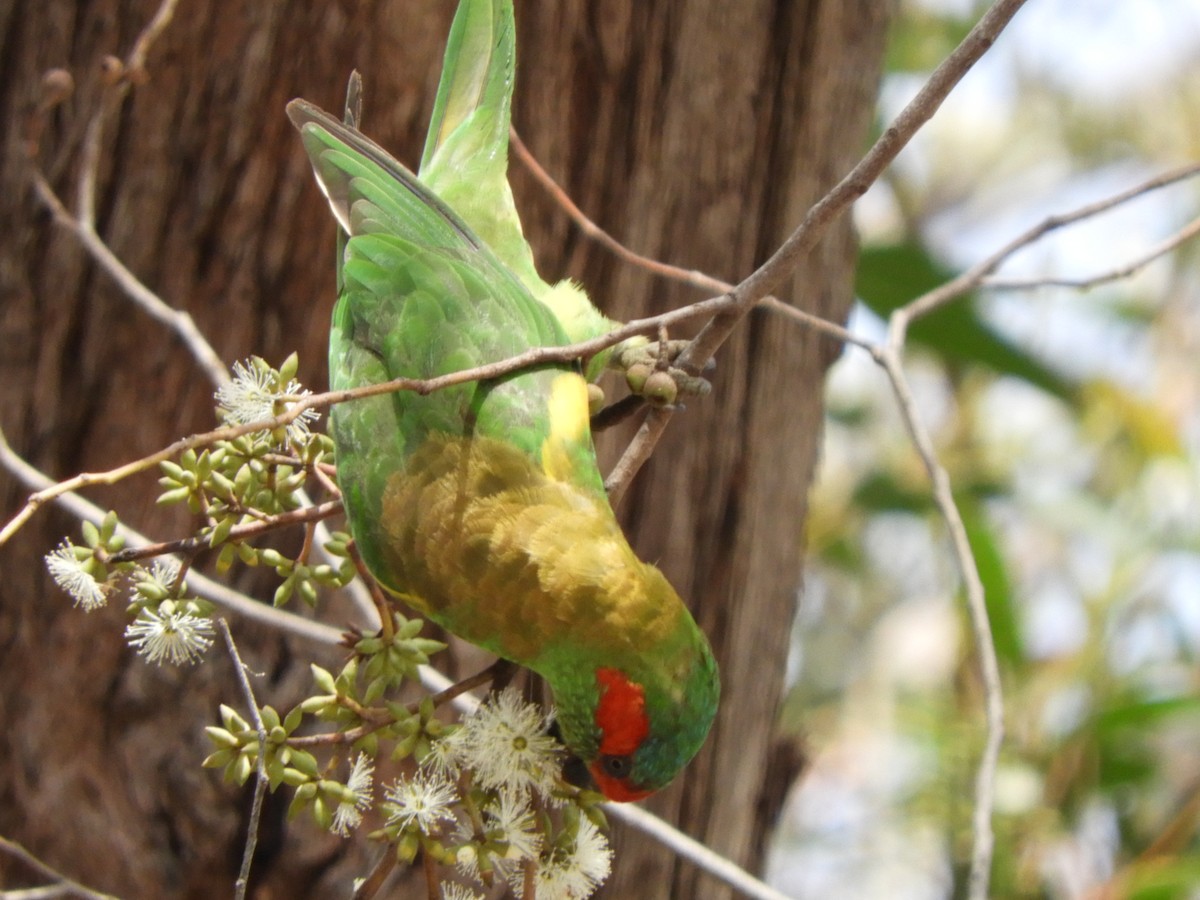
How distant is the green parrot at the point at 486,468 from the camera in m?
1.32

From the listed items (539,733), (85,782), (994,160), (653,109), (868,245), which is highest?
(994,160)

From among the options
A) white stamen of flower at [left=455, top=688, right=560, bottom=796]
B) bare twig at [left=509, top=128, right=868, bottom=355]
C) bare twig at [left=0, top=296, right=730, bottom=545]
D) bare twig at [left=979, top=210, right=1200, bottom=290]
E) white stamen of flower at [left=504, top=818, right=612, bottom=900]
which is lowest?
white stamen of flower at [left=504, top=818, right=612, bottom=900]

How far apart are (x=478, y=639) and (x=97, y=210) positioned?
1.01 m

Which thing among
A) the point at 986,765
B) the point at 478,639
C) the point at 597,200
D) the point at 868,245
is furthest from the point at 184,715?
the point at 868,245

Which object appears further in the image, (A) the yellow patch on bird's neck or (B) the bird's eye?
(A) the yellow patch on bird's neck

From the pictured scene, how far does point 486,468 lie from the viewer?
4.78 ft

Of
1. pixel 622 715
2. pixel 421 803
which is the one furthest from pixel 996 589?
pixel 421 803

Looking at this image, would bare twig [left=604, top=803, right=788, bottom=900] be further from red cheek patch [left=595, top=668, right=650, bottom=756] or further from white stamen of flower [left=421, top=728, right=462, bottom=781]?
white stamen of flower [left=421, top=728, right=462, bottom=781]

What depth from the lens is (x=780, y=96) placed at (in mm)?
1955

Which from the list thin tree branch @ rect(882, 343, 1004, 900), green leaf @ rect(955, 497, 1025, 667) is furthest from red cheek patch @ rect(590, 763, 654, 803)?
green leaf @ rect(955, 497, 1025, 667)

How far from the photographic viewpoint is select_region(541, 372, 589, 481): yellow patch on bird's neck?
4.84ft

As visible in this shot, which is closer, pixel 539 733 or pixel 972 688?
pixel 539 733

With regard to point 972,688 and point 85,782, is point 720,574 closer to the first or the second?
point 85,782

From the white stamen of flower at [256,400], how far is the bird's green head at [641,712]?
0.42m
